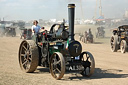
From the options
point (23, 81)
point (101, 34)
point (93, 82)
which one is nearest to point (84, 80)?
point (93, 82)

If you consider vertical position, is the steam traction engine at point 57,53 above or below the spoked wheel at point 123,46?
above

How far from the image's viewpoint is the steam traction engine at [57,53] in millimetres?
7293

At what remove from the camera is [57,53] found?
7109 millimetres

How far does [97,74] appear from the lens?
8172 mm

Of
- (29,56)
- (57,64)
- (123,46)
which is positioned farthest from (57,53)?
(123,46)

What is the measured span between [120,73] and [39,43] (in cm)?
290

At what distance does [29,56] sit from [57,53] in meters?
1.66

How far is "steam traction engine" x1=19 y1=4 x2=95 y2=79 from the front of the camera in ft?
23.9

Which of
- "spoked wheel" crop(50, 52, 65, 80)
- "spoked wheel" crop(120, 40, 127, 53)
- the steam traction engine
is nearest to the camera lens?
"spoked wheel" crop(50, 52, 65, 80)

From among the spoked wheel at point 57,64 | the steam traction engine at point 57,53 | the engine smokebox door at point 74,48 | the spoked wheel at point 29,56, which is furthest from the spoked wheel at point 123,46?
the spoked wheel at point 57,64

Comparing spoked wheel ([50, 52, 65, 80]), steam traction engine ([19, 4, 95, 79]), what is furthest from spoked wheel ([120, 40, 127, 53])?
spoked wheel ([50, 52, 65, 80])

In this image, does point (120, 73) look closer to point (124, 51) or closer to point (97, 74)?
point (97, 74)

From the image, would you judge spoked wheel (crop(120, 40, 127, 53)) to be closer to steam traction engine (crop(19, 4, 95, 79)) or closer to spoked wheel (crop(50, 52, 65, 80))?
steam traction engine (crop(19, 4, 95, 79))

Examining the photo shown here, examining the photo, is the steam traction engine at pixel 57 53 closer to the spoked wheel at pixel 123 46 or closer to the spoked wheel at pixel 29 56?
the spoked wheel at pixel 29 56
